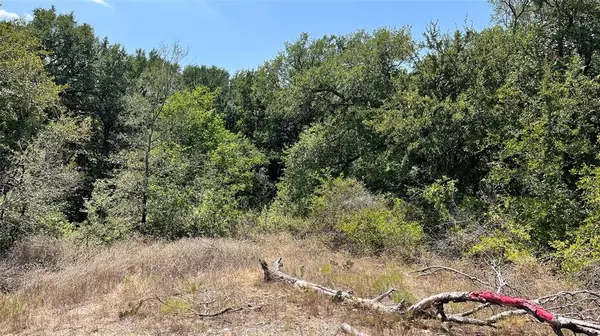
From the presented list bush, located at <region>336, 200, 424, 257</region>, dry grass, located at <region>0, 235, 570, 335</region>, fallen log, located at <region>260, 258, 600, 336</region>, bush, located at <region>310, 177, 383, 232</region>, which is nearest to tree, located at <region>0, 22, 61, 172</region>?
dry grass, located at <region>0, 235, 570, 335</region>

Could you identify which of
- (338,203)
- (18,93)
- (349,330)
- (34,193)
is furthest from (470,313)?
(18,93)

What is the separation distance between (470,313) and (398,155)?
1214 cm

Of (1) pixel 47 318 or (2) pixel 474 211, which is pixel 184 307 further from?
(2) pixel 474 211

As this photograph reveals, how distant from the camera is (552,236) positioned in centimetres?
1111

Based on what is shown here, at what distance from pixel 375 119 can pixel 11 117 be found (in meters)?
14.0

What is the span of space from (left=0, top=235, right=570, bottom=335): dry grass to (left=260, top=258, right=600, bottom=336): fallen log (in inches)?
8.2

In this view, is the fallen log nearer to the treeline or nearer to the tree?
the treeline

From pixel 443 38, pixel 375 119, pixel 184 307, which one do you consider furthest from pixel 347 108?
pixel 184 307

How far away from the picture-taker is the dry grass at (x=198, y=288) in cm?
603

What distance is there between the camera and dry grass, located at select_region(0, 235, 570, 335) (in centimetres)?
603

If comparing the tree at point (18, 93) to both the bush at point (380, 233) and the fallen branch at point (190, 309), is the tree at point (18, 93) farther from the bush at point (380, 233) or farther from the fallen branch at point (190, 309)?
the bush at point (380, 233)

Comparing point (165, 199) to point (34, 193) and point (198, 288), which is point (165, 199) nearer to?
point (34, 193)

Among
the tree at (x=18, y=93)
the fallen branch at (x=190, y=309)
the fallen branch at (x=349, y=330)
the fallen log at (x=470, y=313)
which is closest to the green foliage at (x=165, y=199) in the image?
the tree at (x=18, y=93)

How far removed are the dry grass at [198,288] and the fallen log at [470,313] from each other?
21cm
